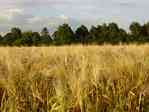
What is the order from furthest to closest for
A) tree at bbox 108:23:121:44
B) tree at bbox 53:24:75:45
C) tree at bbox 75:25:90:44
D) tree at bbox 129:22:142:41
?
tree at bbox 129:22:142:41
tree at bbox 75:25:90:44
tree at bbox 108:23:121:44
tree at bbox 53:24:75:45

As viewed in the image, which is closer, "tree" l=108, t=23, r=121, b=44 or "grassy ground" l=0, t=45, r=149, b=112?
"grassy ground" l=0, t=45, r=149, b=112

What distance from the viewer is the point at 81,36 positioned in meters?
44.0

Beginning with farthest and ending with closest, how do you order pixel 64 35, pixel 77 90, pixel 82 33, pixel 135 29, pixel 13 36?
pixel 135 29 → pixel 82 33 → pixel 13 36 → pixel 64 35 → pixel 77 90

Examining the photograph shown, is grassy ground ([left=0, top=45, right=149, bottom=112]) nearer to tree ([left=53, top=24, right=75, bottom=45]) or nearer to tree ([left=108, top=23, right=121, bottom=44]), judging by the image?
tree ([left=53, top=24, right=75, bottom=45])

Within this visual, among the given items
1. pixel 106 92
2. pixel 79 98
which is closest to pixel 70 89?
pixel 79 98

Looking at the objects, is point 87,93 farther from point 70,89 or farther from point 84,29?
point 84,29

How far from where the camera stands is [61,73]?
431 centimetres

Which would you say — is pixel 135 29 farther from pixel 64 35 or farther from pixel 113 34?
pixel 64 35

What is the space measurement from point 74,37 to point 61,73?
3706 cm

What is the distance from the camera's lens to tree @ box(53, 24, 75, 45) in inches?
1528

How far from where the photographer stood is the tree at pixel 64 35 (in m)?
38.8

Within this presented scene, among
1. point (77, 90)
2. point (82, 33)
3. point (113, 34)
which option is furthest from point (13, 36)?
point (77, 90)

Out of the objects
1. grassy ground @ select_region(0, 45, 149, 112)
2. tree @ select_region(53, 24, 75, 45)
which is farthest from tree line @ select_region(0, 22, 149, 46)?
grassy ground @ select_region(0, 45, 149, 112)

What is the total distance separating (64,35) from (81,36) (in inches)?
180
